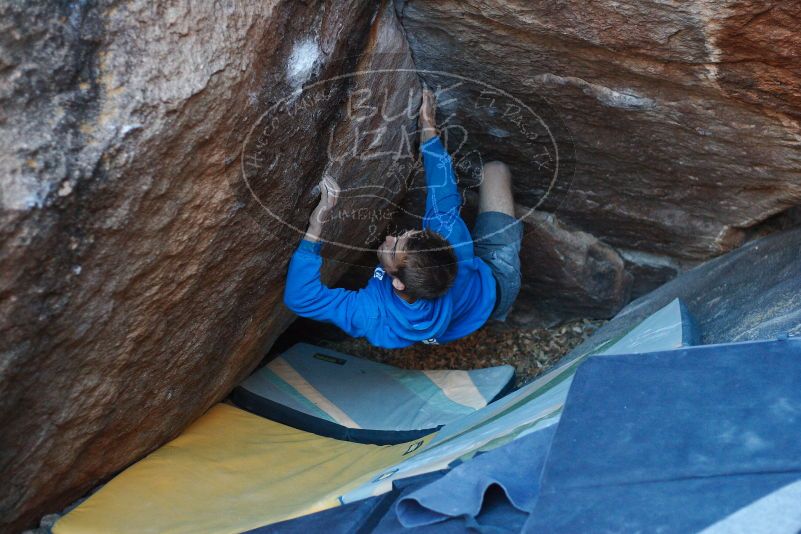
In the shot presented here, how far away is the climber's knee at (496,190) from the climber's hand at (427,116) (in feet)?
1.06

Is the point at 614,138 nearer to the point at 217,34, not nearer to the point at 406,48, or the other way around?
the point at 406,48

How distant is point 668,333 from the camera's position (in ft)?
7.47

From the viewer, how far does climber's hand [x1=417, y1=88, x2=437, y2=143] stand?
2.60 m

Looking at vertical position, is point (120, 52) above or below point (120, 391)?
above

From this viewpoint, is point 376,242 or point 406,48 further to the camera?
point 376,242

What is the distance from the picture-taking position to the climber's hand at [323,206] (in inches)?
90.9

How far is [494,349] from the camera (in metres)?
3.35

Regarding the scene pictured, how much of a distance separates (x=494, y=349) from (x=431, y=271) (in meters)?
1.05

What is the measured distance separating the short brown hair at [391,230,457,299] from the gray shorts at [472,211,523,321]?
0.42 meters

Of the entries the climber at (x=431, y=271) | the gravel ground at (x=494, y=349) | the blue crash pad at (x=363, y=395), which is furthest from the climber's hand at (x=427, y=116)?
the gravel ground at (x=494, y=349)

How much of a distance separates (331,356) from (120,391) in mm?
1107

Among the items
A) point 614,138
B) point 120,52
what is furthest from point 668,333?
point 120,52

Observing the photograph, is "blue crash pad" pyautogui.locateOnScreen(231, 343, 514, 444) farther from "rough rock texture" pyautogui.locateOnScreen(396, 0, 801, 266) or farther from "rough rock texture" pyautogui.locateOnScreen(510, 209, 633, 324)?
"rough rock texture" pyautogui.locateOnScreen(396, 0, 801, 266)

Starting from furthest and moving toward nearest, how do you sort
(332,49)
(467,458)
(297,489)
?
1. (297,489)
2. (332,49)
3. (467,458)
